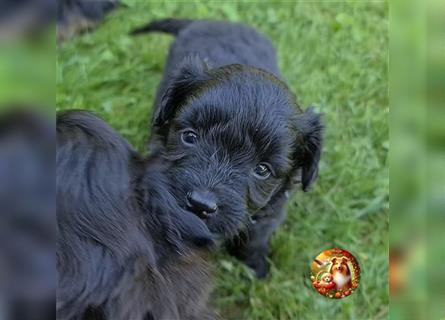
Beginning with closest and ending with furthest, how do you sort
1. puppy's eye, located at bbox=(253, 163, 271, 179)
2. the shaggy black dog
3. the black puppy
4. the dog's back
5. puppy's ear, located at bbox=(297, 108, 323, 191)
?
1. the shaggy black dog
2. the black puppy
3. puppy's eye, located at bbox=(253, 163, 271, 179)
4. puppy's ear, located at bbox=(297, 108, 323, 191)
5. the dog's back

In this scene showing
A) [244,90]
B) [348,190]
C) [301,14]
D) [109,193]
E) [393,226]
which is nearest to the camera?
[109,193]

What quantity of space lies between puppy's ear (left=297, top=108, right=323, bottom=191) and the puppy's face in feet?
0.06

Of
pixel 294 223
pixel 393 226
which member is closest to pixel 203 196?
pixel 393 226

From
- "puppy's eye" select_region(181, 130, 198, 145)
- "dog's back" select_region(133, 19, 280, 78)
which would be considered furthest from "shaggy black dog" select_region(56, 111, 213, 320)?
"dog's back" select_region(133, 19, 280, 78)

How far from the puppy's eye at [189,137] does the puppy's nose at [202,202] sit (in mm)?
145

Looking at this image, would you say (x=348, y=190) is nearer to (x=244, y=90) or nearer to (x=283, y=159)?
(x=283, y=159)

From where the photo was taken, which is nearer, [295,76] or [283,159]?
[283,159]

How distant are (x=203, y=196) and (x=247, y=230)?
1.05 feet

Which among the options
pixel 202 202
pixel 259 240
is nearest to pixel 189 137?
pixel 202 202

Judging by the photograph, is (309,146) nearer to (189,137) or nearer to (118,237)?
(189,137)

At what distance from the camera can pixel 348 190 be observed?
6.33ft

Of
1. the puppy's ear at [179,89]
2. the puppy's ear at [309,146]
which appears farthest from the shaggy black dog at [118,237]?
the puppy's ear at [309,146]

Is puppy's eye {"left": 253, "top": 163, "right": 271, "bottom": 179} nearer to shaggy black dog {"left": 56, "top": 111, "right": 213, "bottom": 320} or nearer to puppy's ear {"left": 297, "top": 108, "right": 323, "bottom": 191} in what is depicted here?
puppy's ear {"left": 297, "top": 108, "right": 323, "bottom": 191}

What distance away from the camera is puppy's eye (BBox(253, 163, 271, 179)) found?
4.69ft
